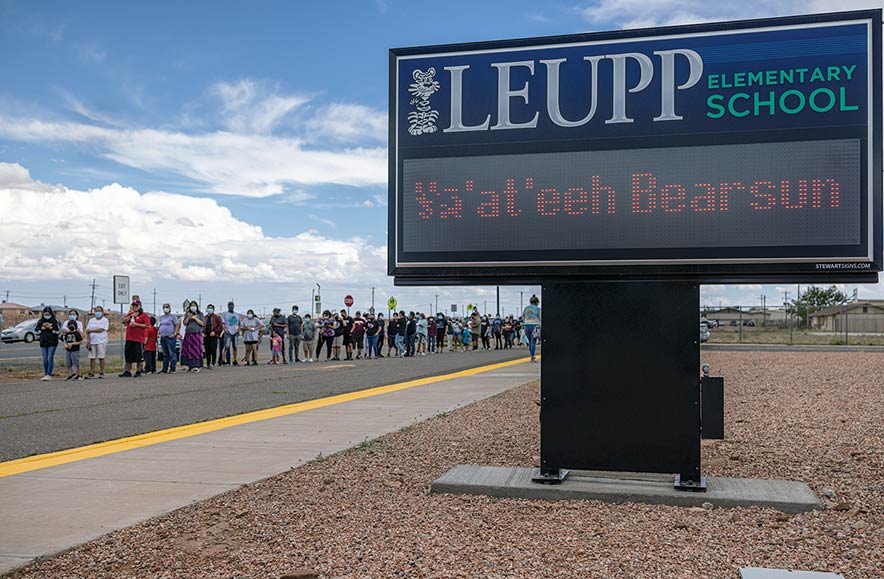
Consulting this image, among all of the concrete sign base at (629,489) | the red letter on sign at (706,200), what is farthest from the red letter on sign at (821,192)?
the concrete sign base at (629,489)

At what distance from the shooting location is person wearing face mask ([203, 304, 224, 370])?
22312mm

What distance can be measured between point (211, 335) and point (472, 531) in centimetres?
1848

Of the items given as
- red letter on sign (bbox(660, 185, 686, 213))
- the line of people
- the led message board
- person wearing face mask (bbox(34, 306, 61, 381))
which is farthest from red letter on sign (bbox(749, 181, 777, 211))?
person wearing face mask (bbox(34, 306, 61, 381))

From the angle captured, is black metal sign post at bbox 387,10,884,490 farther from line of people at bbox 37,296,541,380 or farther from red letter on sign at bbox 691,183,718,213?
line of people at bbox 37,296,541,380

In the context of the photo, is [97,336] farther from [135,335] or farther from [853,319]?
[853,319]

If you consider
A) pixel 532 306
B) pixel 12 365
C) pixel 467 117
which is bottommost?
pixel 12 365

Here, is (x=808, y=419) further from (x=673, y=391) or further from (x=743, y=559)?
(x=743, y=559)

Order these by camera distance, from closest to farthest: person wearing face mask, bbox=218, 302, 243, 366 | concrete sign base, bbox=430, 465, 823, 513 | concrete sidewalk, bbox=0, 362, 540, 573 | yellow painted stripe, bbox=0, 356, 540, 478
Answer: concrete sidewalk, bbox=0, 362, 540, 573 → concrete sign base, bbox=430, 465, 823, 513 → yellow painted stripe, bbox=0, 356, 540, 478 → person wearing face mask, bbox=218, 302, 243, 366

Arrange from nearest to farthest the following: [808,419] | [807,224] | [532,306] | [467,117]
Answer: [807,224] → [467,117] → [808,419] → [532,306]

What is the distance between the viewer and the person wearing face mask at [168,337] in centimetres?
2073

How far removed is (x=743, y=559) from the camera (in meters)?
4.59

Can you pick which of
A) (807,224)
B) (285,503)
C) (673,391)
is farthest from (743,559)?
(285,503)

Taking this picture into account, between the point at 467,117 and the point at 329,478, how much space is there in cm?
311

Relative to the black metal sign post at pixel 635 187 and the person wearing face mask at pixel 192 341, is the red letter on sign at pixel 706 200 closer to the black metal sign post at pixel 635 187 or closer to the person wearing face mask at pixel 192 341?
the black metal sign post at pixel 635 187
